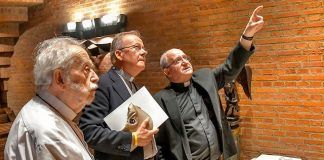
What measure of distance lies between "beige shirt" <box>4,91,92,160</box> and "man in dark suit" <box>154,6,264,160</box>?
3.82 ft

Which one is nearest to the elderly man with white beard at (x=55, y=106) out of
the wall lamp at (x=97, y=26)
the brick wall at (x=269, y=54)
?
the brick wall at (x=269, y=54)

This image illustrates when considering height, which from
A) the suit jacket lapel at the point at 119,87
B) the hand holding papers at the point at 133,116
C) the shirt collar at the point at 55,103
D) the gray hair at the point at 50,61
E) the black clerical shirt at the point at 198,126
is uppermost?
the gray hair at the point at 50,61

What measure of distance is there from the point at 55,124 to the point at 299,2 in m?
3.41

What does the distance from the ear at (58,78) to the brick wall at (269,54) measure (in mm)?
3231

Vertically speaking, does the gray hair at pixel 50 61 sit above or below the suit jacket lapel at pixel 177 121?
above

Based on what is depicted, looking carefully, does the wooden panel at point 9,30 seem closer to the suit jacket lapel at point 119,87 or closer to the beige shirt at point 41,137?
the suit jacket lapel at point 119,87

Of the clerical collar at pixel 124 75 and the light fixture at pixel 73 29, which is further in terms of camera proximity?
the light fixture at pixel 73 29

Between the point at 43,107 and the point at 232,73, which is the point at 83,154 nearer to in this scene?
the point at 43,107

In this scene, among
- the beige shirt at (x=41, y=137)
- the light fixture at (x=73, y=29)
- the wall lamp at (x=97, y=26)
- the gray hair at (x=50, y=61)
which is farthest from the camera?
the light fixture at (x=73, y=29)

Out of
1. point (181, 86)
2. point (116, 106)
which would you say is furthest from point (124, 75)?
point (181, 86)

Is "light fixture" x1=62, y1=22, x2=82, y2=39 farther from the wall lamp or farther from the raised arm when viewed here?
the raised arm

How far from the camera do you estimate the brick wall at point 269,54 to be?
13.0ft

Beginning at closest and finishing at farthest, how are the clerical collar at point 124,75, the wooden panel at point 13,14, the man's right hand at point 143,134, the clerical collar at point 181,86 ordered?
the man's right hand at point 143,134
the clerical collar at point 124,75
the clerical collar at point 181,86
the wooden panel at point 13,14

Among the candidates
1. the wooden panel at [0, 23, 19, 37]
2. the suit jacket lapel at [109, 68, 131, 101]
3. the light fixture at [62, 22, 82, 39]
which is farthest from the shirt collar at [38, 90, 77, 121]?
the wooden panel at [0, 23, 19, 37]
